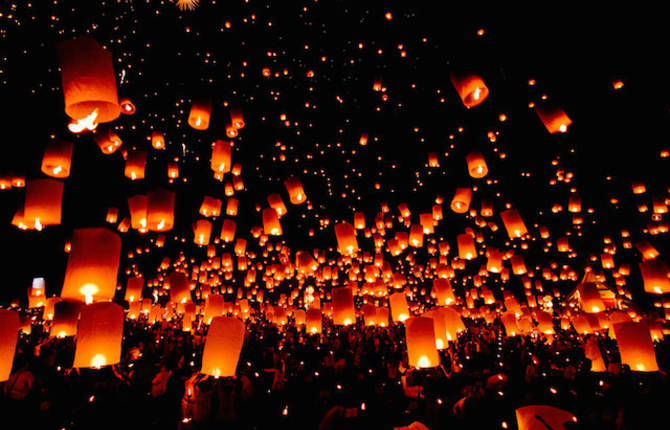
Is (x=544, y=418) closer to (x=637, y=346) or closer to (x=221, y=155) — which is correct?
(x=637, y=346)

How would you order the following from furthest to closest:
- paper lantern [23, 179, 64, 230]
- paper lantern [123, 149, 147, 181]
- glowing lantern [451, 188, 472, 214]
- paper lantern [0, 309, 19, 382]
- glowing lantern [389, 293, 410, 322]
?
glowing lantern [389, 293, 410, 322]
glowing lantern [451, 188, 472, 214]
paper lantern [123, 149, 147, 181]
paper lantern [23, 179, 64, 230]
paper lantern [0, 309, 19, 382]

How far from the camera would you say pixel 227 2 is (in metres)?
6.04

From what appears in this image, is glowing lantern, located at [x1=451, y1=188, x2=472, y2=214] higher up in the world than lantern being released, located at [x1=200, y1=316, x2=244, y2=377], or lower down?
higher up

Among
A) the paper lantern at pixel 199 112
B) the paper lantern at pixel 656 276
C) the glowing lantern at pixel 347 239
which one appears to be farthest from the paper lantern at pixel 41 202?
the paper lantern at pixel 656 276

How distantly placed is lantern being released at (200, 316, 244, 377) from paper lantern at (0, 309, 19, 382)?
4.88 ft

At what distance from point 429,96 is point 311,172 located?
4913mm

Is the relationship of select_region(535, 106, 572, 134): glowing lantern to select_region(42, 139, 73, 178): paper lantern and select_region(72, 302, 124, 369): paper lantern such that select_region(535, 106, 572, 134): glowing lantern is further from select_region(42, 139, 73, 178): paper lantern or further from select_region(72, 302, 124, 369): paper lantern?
select_region(42, 139, 73, 178): paper lantern

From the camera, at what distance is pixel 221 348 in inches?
126

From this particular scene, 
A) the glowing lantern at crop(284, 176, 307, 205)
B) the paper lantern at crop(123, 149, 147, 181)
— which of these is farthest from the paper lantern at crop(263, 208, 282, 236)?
the paper lantern at crop(123, 149, 147, 181)

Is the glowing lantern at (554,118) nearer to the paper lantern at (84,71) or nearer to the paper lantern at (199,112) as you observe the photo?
the paper lantern at (199,112)

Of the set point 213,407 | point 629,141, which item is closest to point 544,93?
point 629,141

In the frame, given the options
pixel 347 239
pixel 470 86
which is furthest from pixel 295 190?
pixel 470 86

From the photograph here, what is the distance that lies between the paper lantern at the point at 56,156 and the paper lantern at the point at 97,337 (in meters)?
1.89

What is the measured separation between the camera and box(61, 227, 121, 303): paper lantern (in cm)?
248
